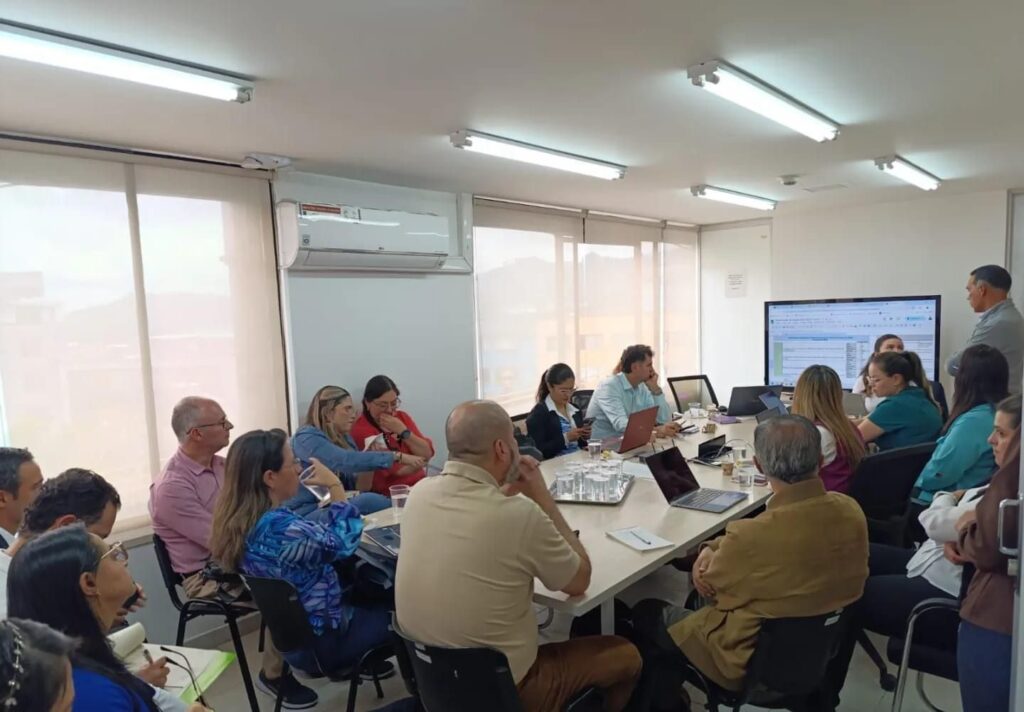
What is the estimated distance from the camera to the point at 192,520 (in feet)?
8.57

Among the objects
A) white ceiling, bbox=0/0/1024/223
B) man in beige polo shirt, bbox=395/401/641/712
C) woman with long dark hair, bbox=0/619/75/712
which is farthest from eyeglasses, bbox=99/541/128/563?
white ceiling, bbox=0/0/1024/223

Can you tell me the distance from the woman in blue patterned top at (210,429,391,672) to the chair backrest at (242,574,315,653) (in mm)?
53

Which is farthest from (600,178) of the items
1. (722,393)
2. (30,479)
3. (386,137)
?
(722,393)

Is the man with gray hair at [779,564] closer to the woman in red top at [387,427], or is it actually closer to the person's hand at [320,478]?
the person's hand at [320,478]

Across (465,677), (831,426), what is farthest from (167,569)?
→ (831,426)

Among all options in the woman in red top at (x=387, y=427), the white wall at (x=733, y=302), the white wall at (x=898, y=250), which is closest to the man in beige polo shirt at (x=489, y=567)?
the woman in red top at (x=387, y=427)

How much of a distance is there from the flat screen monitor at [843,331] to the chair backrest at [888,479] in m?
2.43

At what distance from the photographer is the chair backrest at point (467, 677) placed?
1.54 m

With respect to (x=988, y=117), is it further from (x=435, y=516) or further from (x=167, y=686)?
(x=167, y=686)

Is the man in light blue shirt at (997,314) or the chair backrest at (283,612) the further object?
the man in light blue shirt at (997,314)

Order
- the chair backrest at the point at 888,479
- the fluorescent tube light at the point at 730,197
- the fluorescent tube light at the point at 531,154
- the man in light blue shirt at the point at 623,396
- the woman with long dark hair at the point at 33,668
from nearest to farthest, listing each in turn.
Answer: the woman with long dark hair at the point at 33,668 < the chair backrest at the point at 888,479 < the fluorescent tube light at the point at 531,154 < the man in light blue shirt at the point at 623,396 < the fluorescent tube light at the point at 730,197

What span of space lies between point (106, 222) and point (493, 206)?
2.76 meters

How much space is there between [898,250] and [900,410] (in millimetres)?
3360

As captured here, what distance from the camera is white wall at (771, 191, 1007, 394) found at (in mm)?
5402
